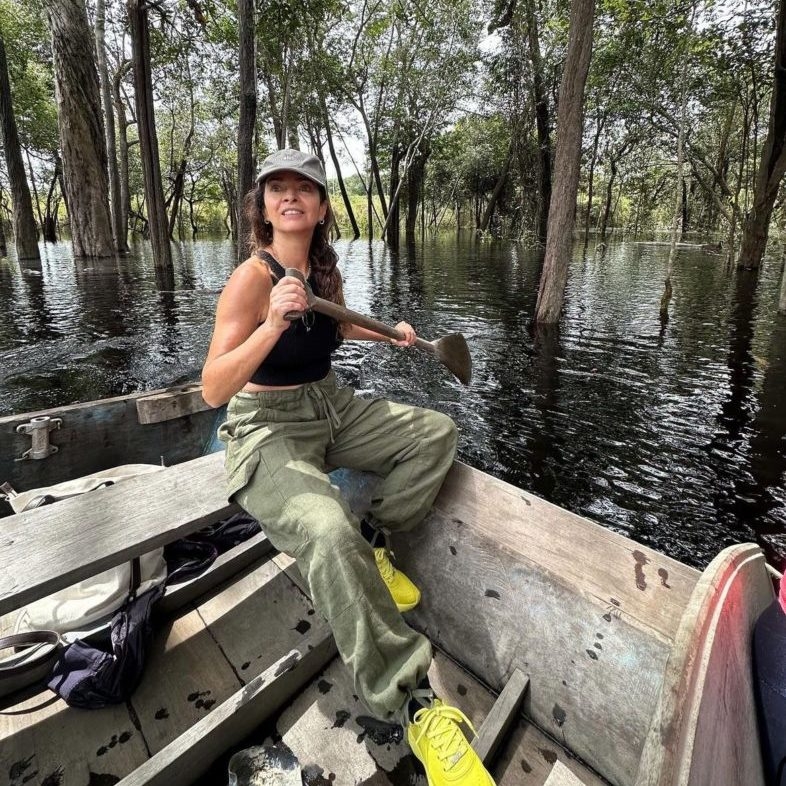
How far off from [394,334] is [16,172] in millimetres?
18637

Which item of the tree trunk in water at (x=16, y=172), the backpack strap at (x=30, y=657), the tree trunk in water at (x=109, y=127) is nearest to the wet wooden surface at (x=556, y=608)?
the backpack strap at (x=30, y=657)

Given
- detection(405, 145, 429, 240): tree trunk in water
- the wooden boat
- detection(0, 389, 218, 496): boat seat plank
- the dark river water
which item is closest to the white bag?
the wooden boat

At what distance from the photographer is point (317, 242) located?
2408 millimetres

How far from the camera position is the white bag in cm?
187

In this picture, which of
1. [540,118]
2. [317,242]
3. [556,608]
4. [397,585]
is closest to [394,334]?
[317,242]

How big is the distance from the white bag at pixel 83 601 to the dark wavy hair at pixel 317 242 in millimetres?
1556

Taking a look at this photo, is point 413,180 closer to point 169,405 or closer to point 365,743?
point 169,405

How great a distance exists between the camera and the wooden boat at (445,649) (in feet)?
4.52

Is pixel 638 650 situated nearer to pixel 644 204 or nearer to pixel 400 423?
pixel 400 423

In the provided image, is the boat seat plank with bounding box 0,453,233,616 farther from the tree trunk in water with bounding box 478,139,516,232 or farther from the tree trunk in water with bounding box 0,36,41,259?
the tree trunk in water with bounding box 478,139,516,232

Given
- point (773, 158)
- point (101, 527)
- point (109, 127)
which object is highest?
point (109, 127)

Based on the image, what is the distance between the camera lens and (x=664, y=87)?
14539mm

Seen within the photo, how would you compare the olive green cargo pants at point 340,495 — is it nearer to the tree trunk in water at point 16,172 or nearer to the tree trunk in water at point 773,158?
the tree trunk in water at point 773,158

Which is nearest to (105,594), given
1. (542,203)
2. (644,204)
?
(542,203)
